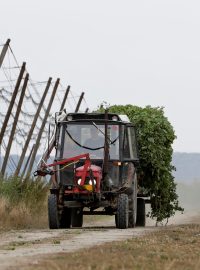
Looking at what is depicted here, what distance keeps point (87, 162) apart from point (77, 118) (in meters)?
1.49

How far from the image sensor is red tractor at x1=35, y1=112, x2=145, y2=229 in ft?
79.2

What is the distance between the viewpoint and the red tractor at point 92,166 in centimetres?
2412

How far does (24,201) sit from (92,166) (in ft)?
19.7

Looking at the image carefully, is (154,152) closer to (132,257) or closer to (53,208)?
(53,208)

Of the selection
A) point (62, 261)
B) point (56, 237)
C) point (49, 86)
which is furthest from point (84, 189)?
point (49, 86)

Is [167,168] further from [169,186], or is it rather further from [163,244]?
[163,244]

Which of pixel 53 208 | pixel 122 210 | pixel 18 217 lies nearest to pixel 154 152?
pixel 18 217

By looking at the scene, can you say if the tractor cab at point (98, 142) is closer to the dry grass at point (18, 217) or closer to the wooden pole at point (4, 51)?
the dry grass at point (18, 217)

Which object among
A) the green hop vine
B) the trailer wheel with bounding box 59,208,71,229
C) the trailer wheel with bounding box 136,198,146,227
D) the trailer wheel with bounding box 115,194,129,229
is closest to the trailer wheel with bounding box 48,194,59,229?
the trailer wheel with bounding box 59,208,71,229

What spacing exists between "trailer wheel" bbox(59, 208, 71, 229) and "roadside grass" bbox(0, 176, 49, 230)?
1.40m

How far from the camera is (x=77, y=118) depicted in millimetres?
25031

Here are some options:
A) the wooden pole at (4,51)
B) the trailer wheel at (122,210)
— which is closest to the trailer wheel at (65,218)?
the trailer wheel at (122,210)

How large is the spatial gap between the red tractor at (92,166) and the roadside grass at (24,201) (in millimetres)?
2182

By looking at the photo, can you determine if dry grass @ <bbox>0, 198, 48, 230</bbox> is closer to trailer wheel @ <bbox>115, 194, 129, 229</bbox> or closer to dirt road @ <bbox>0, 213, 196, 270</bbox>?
trailer wheel @ <bbox>115, 194, 129, 229</bbox>
